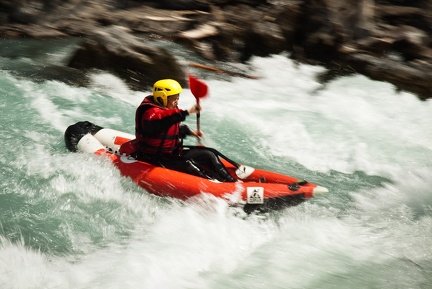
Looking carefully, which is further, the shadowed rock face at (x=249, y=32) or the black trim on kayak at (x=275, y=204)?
the shadowed rock face at (x=249, y=32)

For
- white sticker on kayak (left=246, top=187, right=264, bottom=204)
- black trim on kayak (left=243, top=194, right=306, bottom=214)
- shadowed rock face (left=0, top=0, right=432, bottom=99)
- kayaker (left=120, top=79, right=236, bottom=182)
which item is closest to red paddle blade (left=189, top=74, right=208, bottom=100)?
kayaker (left=120, top=79, right=236, bottom=182)

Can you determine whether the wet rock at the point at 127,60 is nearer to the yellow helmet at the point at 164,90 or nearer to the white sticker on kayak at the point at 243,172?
the yellow helmet at the point at 164,90

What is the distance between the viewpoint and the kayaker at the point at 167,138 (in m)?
5.48

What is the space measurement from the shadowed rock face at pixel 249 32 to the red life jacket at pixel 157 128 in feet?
12.1

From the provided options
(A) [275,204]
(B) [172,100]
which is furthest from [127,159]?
(A) [275,204]

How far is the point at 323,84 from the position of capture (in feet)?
31.7

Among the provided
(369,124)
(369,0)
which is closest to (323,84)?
(369,124)

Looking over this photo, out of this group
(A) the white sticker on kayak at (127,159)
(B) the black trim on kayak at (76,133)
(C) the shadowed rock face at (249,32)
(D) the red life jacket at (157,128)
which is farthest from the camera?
(C) the shadowed rock face at (249,32)

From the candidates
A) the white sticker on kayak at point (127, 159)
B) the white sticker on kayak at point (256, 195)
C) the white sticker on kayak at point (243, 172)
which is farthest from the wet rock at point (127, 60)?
the white sticker on kayak at point (256, 195)

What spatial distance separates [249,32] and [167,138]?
577 centimetres

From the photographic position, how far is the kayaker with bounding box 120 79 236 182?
5477mm

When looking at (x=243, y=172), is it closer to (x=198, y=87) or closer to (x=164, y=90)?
(x=198, y=87)

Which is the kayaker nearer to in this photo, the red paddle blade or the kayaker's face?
the kayaker's face

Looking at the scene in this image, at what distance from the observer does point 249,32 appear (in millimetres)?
10852
